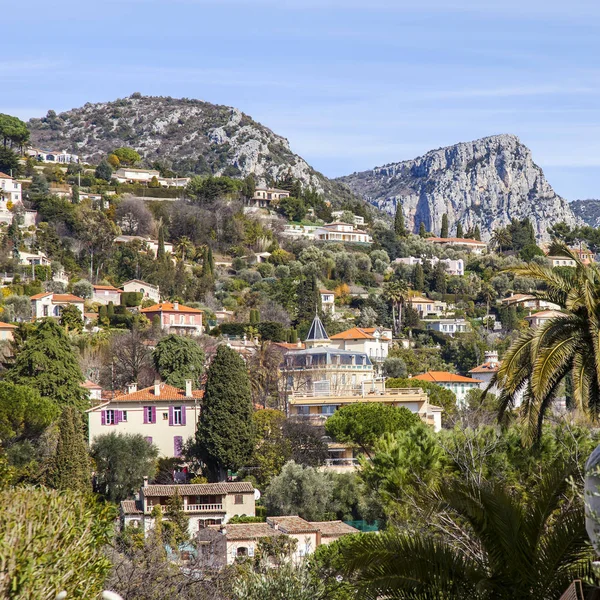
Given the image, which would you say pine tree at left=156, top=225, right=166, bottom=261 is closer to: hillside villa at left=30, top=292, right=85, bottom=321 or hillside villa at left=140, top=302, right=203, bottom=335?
hillside villa at left=140, top=302, right=203, bottom=335

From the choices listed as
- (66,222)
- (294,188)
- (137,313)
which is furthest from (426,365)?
(294,188)

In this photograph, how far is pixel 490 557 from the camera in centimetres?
1247

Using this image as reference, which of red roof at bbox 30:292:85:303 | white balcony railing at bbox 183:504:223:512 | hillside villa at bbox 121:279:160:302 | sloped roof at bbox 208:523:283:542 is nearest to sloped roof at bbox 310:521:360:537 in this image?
sloped roof at bbox 208:523:283:542

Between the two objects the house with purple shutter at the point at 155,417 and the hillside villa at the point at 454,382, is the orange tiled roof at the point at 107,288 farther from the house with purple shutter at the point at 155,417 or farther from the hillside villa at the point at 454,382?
the house with purple shutter at the point at 155,417

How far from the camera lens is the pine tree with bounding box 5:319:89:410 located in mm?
68188

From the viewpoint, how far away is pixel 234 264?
137 m

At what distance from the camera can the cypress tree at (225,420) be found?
6153cm

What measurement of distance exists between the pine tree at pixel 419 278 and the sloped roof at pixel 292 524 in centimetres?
9461

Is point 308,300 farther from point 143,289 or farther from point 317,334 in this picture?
point 317,334

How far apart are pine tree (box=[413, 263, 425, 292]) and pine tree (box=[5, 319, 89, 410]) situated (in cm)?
7814

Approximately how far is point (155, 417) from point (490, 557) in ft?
185

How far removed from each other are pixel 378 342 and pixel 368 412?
39.4 metres

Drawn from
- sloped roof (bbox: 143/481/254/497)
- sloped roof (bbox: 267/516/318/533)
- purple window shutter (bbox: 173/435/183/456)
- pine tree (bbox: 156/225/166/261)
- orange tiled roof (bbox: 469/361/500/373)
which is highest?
pine tree (bbox: 156/225/166/261)

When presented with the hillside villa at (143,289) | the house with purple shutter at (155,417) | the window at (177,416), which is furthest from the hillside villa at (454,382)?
the window at (177,416)
